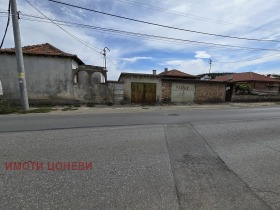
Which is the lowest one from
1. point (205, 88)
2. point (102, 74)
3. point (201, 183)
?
point (201, 183)

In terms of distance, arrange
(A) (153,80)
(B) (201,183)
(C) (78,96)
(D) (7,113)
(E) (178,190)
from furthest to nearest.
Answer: (A) (153,80), (C) (78,96), (D) (7,113), (B) (201,183), (E) (178,190)

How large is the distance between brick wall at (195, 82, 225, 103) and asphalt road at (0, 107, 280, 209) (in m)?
13.6

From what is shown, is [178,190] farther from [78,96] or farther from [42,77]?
[42,77]

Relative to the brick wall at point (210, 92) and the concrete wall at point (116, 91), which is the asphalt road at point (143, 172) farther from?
the brick wall at point (210, 92)

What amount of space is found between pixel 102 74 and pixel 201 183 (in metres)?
14.2

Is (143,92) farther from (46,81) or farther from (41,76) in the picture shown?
(41,76)

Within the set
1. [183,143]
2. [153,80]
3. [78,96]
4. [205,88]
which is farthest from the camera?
[205,88]

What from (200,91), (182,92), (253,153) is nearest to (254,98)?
(200,91)

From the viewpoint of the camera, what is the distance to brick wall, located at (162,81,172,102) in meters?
17.4

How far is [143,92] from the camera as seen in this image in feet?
54.8

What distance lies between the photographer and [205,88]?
19031mm

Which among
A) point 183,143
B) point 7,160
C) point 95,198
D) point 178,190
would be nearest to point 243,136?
point 183,143

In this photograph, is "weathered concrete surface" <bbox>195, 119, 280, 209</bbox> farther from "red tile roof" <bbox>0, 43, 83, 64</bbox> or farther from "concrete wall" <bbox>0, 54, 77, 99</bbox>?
"red tile roof" <bbox>0, 43, 83, 64</bbox>

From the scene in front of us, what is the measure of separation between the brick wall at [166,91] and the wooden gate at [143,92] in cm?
103
